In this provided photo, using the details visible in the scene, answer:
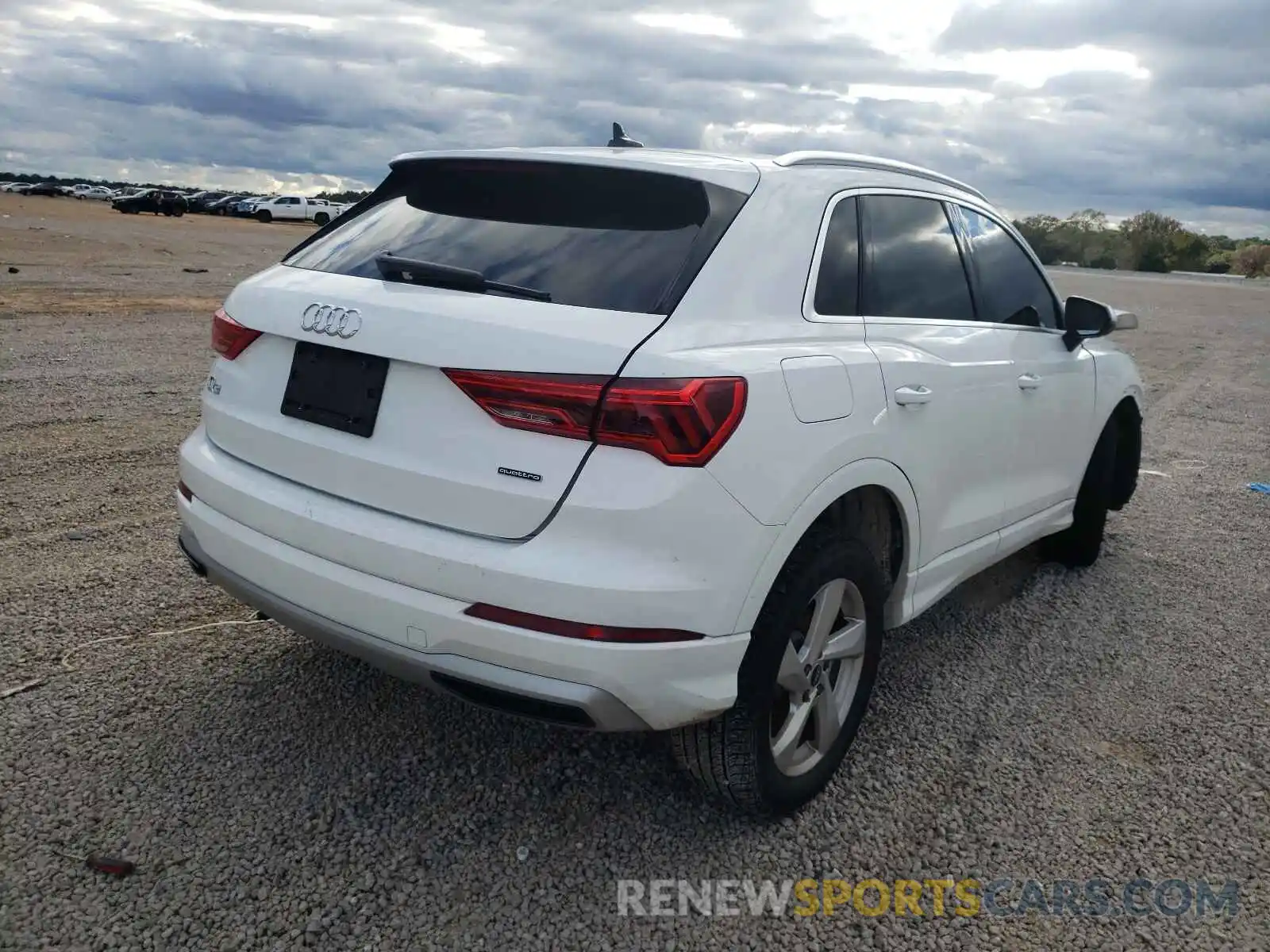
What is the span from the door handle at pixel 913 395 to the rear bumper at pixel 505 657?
1.01m

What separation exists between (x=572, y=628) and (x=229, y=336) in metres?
1.44

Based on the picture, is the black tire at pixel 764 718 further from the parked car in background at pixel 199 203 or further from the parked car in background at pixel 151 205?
the parked car in background at pixel 199 203

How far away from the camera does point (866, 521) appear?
3.33 metres

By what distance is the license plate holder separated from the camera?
8.64ft

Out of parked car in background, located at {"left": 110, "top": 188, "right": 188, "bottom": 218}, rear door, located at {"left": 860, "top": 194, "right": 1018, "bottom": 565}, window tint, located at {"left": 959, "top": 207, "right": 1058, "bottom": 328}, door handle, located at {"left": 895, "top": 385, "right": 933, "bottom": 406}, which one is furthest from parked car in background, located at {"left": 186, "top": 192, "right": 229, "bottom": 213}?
door handle, located at {"left": 895, "top": 385, "right": 933, "bottom": 406}

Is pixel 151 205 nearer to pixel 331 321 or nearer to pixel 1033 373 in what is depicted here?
pixel 1033 373

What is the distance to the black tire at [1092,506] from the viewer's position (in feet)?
16.7

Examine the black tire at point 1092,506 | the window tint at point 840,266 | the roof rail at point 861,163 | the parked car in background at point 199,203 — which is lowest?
the parked car in background at point 199,203

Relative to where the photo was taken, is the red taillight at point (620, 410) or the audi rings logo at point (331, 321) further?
the audi rings logo at point (331, 321)

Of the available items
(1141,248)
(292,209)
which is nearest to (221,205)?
(292,209)

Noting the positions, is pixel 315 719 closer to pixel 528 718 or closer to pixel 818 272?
pixel 528 718

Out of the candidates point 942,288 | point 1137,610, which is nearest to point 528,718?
point 942,288

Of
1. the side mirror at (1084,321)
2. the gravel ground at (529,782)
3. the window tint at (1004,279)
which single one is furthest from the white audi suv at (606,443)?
the side mirror at (1084,321)

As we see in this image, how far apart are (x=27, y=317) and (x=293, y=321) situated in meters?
9.77
